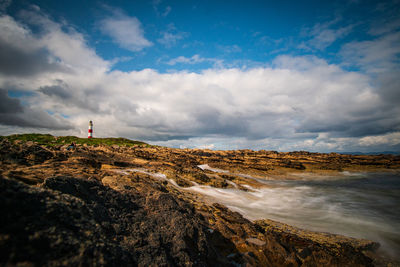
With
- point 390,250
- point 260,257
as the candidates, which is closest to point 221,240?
point 260,257

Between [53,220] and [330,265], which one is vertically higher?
[53,220]

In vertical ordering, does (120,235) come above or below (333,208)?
above

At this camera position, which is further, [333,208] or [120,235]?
[333,208]

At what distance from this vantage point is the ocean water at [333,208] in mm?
8727

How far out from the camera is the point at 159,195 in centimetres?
475

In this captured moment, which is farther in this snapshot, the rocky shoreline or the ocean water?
the ocean water

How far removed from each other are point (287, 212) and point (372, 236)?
12.9 feet

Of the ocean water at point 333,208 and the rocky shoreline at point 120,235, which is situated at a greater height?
the rocky shoreline at point 120,235

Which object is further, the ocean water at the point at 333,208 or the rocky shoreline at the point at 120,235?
the ocean water at the point at 333,208

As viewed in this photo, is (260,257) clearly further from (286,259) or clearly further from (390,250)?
(390,250)

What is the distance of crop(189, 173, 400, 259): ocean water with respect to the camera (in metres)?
8.73

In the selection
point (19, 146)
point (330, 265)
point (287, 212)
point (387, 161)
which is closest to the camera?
point (330, 265)

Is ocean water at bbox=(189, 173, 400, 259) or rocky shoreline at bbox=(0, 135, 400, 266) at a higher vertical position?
rocky shoreline at bbox=(0, 135, 400, 266)

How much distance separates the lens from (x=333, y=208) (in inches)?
Answer: 501
